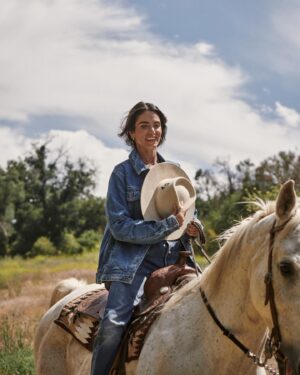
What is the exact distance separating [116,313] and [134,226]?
0.64 metres

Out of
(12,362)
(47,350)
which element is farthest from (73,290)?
(12,362)

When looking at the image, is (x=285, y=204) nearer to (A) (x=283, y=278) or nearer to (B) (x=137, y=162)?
(A) (x=283, y=278)

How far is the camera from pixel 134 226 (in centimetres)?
432

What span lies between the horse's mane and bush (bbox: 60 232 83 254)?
5558 centimetres

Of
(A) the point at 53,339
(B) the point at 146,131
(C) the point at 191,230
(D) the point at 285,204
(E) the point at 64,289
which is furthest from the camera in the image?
(E) the point at 64,289

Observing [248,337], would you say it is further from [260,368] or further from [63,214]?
[63,214]

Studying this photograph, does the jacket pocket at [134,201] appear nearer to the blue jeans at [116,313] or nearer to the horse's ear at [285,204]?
the blue jeans at [116,313]

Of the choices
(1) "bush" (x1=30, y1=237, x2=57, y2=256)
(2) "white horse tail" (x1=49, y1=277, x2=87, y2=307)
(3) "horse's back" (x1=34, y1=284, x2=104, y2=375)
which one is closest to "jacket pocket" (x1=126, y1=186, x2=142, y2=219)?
(3) "horse's back" (x1=34, y1=284, x2=104, y2=375)

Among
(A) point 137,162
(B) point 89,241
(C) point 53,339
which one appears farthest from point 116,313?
(B) point 89,241

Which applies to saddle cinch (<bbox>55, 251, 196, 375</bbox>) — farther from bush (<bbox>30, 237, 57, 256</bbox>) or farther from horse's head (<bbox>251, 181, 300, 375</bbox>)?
bush (<bbox>30, 237, 57, 256</bbox>)

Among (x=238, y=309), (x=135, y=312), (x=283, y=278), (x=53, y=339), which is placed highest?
(x=283, y=278)

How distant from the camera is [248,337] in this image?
3.60 metres

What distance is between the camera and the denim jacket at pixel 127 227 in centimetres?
430

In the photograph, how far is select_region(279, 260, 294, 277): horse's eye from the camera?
10.3 ft
